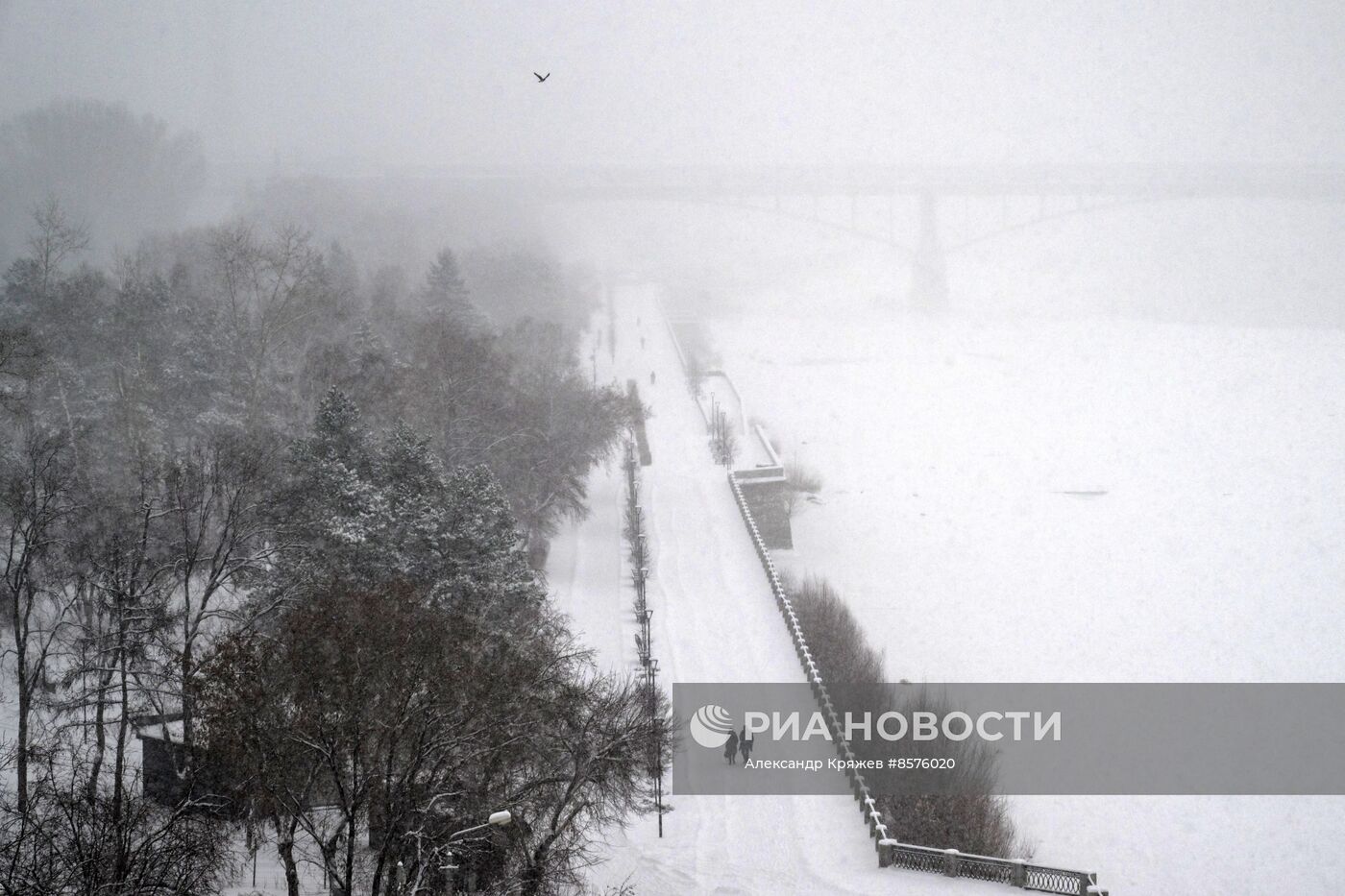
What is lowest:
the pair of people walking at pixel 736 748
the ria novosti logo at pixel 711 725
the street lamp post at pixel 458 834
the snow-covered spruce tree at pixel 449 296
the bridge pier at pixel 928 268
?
the street lamp post at pixel 458 834

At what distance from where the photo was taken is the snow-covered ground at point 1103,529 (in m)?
20.2

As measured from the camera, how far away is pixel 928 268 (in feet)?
315

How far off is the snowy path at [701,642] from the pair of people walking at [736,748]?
1.08 m

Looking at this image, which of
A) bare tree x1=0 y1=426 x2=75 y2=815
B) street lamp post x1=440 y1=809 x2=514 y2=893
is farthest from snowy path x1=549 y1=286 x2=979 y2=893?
bare tree x1=0 y1=426 x2=75 y2=815

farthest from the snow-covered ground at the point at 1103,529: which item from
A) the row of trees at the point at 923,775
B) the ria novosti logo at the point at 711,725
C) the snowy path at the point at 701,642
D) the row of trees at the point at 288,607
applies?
the row of trees at the point at 288,607

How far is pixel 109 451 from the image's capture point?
2269cm

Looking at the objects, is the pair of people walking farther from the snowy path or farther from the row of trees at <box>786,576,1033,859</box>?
the row of trees at <box>786,576,1033,859</box>

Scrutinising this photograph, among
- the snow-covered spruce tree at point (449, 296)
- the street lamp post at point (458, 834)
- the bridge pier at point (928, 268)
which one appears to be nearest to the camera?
the street lamp post at point (458, 834)

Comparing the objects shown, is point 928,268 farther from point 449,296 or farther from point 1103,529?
point 449,296

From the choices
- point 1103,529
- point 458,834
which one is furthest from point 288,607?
point 1103,529

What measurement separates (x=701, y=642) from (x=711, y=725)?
4.00 m

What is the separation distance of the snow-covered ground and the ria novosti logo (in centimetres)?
658

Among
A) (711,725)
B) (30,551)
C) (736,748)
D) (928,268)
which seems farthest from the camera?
(928,268)

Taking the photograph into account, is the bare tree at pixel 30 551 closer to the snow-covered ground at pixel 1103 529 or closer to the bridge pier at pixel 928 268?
the snow-covered ground at pixel 1103 529
